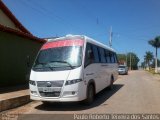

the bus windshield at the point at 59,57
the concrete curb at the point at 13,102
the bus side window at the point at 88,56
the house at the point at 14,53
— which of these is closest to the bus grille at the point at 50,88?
the bus windshield at the point at 59,57

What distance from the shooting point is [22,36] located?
52.0 ft

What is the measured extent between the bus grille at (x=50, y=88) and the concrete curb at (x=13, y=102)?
1.31 m

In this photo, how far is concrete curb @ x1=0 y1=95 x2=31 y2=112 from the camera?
961 centimetres

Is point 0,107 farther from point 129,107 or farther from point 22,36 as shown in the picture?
point 22,36

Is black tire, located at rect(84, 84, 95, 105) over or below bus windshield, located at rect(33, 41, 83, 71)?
below

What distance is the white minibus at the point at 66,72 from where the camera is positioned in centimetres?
935

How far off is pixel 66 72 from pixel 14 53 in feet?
21.5

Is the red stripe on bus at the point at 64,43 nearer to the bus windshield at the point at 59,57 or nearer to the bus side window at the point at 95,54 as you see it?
the bus windshield at the point at 59,57

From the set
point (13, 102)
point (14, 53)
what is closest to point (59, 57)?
point (13, 102)

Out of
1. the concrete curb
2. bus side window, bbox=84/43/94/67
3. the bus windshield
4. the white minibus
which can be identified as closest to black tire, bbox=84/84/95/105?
the white minibus

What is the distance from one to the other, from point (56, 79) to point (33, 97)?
1274 millimetres

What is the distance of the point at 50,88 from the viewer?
944 cm

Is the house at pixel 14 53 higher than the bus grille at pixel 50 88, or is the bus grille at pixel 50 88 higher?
the house at pixel 14 53

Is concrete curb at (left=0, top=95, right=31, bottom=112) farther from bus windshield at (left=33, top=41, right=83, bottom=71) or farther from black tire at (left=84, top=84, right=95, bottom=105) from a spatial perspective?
black tire at (left=84, top=84, right=95, bottom=105)
